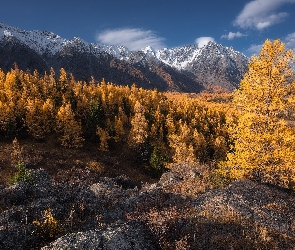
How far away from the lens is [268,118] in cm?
1897

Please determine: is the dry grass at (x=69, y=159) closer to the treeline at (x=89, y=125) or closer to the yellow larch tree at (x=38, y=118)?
the treeline at (x=89, y=125)

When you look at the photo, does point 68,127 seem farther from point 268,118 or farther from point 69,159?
point 268,118

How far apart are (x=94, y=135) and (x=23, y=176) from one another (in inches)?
2148

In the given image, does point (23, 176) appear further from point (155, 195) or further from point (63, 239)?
point (63, 239)

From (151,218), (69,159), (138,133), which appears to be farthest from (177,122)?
(151,218)

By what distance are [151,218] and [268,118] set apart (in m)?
11.5

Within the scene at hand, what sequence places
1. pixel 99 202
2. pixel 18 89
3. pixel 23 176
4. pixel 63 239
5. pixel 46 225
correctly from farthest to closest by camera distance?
pixel 18 89 < pixel 23 176 < pixel 99 202 < pixel 46 225 < pixel 63 239

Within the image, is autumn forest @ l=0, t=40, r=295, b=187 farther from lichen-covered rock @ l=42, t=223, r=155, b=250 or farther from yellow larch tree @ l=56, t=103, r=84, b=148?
lichen-covered rock @ l=42, t=223, r=155, b=250

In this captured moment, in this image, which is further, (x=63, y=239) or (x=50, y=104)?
(x=50, y=104)

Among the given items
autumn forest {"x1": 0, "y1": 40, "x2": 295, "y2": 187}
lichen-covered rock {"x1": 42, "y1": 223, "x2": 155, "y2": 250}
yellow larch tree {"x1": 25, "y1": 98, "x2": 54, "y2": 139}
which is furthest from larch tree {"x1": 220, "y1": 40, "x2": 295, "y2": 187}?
yellow larch tree {"x1": 25, "y1": 98, "x2": 54, "y2": 139}

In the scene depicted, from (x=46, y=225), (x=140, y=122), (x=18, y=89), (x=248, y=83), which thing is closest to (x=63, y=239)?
(x=46, y=225)

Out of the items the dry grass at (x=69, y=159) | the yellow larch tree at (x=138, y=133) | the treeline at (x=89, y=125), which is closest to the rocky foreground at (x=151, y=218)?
the dry grass at (x=69, y=159)

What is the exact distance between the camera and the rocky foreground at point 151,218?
10.6 metres

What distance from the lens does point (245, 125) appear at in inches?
759
